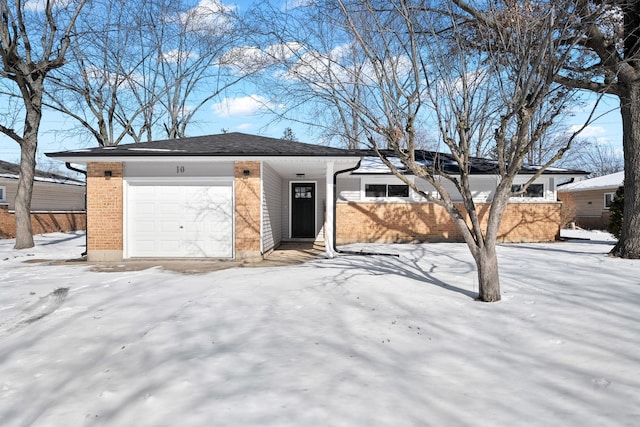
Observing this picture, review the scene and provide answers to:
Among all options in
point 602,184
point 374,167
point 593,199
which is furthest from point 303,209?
point 593,199

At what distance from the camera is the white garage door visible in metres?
9.59

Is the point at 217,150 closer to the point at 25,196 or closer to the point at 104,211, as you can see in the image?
the point at 104,211

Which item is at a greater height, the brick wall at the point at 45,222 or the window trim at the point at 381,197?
the window trim at the point at 381,197

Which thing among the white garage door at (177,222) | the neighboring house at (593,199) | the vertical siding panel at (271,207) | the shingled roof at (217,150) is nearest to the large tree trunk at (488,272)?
the shingled roof at (217,150)

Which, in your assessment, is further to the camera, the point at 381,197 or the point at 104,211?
the point at 381,197

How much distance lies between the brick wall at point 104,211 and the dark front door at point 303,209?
21.1 ft

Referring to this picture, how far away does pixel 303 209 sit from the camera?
14.4 m

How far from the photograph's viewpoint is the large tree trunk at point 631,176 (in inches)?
367

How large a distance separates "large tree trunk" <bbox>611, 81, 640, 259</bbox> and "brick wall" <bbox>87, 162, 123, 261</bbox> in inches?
513

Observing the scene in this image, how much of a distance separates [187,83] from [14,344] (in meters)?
22.7

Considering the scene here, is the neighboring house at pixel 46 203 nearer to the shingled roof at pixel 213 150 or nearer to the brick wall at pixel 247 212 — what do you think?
the shingled roof at pixel 213 150

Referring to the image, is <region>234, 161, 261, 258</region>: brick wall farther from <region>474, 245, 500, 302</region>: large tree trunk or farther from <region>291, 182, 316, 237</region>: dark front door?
<region>474, 245, 500, 302</region>: large tree trunk

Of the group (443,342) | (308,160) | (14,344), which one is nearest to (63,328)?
(14,344)

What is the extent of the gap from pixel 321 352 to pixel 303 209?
1087 cm
